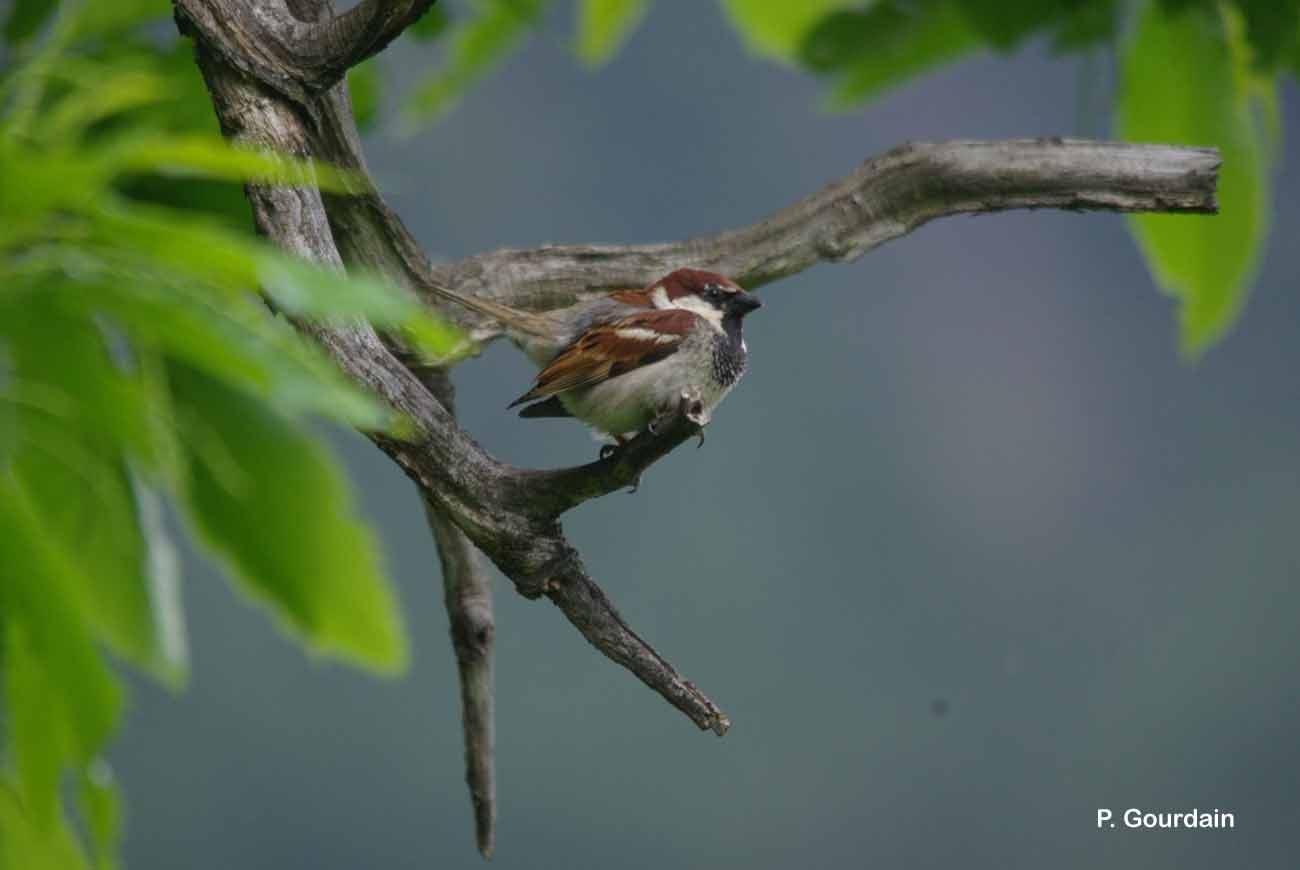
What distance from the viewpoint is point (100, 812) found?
0.68 metres

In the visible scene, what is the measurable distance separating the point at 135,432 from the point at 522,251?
55.0 inches

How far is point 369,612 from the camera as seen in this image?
0.56m

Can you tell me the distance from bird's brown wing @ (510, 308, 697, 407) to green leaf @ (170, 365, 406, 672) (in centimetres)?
138

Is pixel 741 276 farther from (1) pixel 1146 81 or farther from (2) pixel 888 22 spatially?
(1) pixel 1146 81

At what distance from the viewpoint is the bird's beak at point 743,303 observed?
204 centimetres

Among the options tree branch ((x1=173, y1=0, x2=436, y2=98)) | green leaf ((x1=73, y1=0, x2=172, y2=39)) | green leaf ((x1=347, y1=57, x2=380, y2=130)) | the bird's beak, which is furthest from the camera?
the bird's beak

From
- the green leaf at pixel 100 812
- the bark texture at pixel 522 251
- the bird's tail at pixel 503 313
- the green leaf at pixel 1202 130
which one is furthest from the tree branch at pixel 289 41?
the green leaf at pixel 100 812

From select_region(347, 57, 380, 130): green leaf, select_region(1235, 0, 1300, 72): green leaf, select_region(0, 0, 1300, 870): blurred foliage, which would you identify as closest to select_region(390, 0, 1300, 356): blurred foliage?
select_region(1235, 0, 1300, 72): green leaf

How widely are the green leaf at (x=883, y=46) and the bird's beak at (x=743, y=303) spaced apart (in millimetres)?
609

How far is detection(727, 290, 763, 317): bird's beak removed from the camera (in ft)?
6.68

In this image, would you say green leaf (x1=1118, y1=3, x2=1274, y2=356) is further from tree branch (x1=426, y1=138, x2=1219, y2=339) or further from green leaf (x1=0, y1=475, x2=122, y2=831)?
green leaf (x1=0, y1=475, x2=122, y2=831)

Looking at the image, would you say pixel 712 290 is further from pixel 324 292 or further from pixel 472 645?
pixel 324 292

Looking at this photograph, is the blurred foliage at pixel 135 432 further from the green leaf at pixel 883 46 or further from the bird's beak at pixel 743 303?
the bird's beak at pixel 743 303

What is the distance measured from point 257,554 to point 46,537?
78mm
